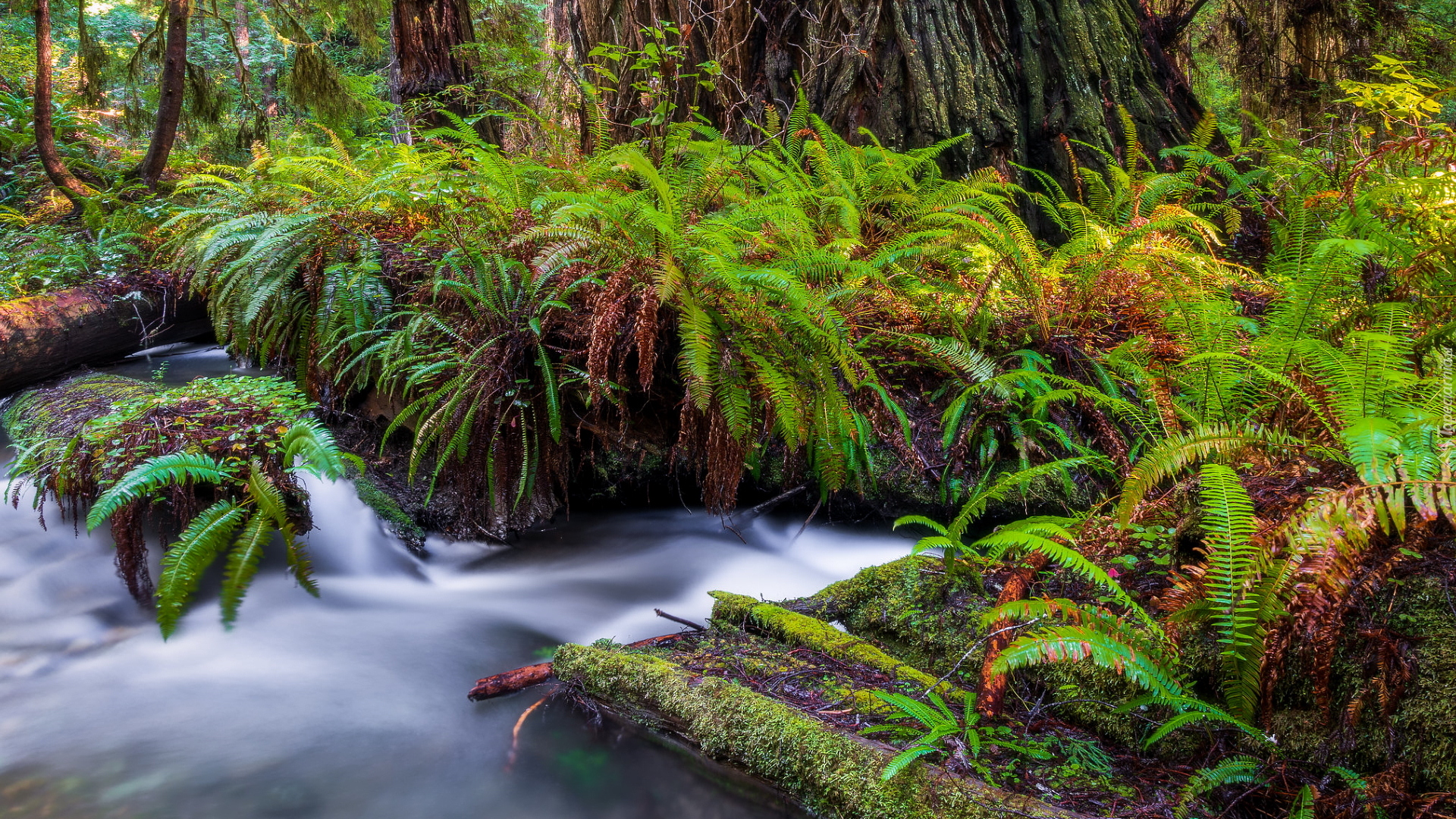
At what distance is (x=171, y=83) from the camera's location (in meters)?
5.80

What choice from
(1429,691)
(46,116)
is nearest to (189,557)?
(1429,691)

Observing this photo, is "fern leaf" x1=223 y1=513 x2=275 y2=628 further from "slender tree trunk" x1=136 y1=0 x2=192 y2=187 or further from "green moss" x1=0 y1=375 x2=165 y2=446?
"slender tree trunk" x1=136 y1=0 x2=192 y2=187

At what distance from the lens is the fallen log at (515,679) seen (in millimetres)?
2602

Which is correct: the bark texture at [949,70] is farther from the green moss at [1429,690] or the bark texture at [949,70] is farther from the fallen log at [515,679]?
the green moss at [1429,690]

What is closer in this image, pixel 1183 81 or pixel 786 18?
pixel 786 18

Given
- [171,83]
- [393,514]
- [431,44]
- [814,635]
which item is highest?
[431,44]

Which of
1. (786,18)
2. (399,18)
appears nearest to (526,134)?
(399,18)

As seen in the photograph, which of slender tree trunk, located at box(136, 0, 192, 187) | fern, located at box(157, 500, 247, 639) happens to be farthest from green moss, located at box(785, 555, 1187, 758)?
slender tree trunk, located at box(136, 0, 192, 187)

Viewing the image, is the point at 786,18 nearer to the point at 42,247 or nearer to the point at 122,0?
the point at 42,247

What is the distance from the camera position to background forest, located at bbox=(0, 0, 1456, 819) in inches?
67.7

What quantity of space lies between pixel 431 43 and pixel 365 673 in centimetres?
592

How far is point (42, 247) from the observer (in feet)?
18.0

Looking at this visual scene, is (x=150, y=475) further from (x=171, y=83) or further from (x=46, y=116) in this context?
(x=46, y=116)

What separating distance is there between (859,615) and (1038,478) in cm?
122
